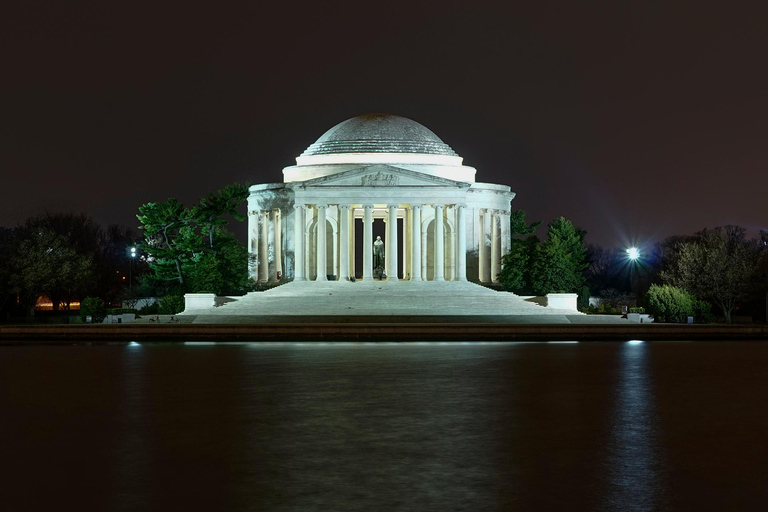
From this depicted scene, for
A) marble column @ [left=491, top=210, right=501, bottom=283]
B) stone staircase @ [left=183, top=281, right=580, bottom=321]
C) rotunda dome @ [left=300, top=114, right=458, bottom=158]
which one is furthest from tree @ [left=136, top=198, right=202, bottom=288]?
marble column @ [left=491, top=210, right=501, bottom=283]

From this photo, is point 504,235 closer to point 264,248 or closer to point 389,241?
point 389,241

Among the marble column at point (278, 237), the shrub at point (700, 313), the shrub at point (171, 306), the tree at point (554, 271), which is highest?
the marble column at point (278, 237)

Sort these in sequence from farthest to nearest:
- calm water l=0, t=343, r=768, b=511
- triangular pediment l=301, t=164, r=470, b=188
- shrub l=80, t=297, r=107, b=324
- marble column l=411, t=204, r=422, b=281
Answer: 1. marble column l=411, t=204, r=422, b=281
2. triangular pediment l=301, t=164, r=470, b=188
3. shrub l=80, t=297, r=107, b=324
4. calm water l=0, t=343, r=768, b=511

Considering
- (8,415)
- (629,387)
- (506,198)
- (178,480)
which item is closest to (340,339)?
(629,387)

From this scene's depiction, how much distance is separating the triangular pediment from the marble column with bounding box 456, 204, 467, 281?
2.56 meters

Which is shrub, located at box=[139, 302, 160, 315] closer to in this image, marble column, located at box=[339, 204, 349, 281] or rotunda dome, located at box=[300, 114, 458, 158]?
marble column, located at box=[339, 204, 349, 281]

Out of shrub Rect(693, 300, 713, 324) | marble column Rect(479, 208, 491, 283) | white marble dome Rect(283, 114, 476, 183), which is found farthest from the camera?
marble column Rect(479, 208, 491, 283)

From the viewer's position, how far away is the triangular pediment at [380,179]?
96188mm

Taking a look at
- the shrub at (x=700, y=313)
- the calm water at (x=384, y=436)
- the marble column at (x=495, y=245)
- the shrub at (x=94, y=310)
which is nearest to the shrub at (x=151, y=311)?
the shrub at (x=94, y=310)

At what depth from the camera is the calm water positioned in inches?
627

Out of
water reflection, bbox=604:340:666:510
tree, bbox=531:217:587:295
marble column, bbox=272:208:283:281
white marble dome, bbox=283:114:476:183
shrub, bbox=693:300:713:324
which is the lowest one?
water reflection, bbox=604:340:666:510

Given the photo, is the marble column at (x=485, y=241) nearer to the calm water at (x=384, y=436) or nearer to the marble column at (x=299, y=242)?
the marble column at (x=299, y=242)

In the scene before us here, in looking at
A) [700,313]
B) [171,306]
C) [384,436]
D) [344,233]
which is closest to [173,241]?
[344,233]

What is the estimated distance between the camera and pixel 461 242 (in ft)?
322
